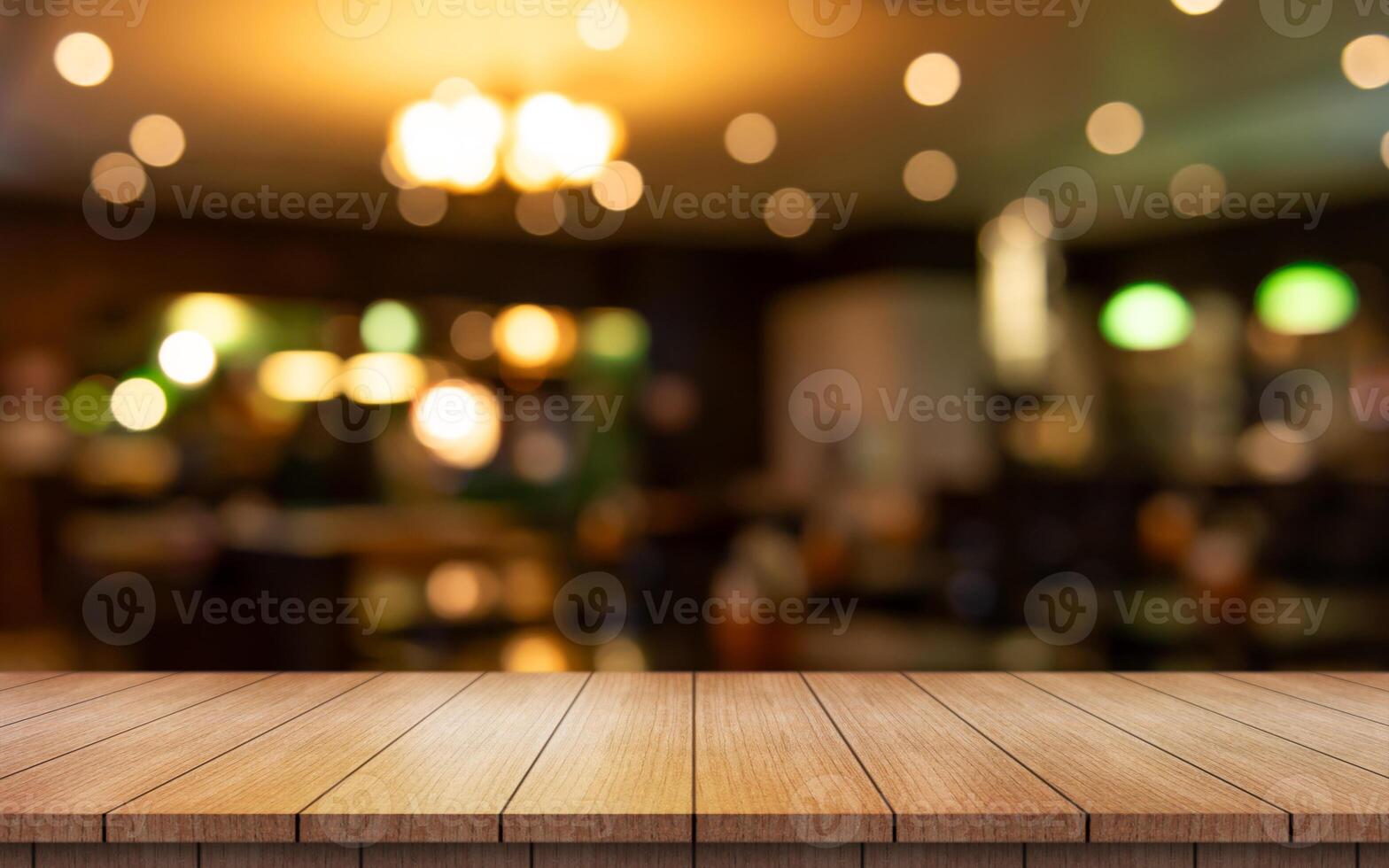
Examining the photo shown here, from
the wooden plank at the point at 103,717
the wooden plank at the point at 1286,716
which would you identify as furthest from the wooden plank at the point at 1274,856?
the wooden plank at the point at 103,717

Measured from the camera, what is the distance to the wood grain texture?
89cm

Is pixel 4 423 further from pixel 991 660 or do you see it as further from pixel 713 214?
pixel 991 660

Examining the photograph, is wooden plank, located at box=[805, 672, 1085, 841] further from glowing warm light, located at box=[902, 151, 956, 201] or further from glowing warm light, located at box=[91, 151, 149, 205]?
glowing warm light, located at box=[91, 151, 149, 205]

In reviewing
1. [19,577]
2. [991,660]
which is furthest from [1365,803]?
[19,577]

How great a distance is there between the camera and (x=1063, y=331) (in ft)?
7.34

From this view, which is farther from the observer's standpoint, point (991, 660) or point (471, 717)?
point (991, 660)

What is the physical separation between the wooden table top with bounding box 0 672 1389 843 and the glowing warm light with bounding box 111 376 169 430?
2.91ft

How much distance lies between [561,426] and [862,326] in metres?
0.68

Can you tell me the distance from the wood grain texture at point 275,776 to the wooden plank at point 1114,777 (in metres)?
0.68

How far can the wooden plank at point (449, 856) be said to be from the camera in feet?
3.01

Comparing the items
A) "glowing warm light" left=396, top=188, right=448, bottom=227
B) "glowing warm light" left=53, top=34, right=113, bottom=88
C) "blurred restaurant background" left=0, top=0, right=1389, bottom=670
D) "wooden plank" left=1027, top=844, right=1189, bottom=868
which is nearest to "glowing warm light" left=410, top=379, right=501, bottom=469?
"blurred restaurant background" left=0, top=0, right=1389, bottom=670

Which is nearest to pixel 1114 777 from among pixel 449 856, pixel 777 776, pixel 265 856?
pixel 777 776

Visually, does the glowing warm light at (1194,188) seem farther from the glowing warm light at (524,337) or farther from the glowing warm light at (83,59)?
the glowing warm light at (83,59)

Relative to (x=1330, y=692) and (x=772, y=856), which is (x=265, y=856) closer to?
(x=772, y=856)
